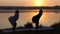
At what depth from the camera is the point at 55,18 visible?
529 centimetres

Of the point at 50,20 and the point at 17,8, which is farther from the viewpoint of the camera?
the point at 50,20

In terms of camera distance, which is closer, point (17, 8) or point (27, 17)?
point (17, 8)

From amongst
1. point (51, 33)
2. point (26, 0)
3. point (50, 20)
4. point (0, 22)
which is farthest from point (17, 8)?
point (26, 0)

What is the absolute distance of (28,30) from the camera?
368cm

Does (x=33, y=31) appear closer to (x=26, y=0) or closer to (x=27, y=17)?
(x=27, y=17)

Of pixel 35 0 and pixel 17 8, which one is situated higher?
pixel 17 8

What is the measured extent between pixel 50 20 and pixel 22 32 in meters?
1.62

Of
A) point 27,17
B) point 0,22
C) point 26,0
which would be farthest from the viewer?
point 26,0

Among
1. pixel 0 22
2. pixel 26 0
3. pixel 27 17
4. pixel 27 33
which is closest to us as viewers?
pixel 27 33

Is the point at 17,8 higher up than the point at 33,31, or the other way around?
the point at 17,8

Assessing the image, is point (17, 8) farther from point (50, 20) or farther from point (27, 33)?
point (50, 20)

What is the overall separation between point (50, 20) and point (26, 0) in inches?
59.7

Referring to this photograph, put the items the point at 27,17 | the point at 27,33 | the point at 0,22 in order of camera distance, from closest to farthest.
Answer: the point at 27,33
the point at 0,22
the point at 27,17

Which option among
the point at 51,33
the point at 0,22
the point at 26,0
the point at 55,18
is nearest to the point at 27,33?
the point at 51,33
